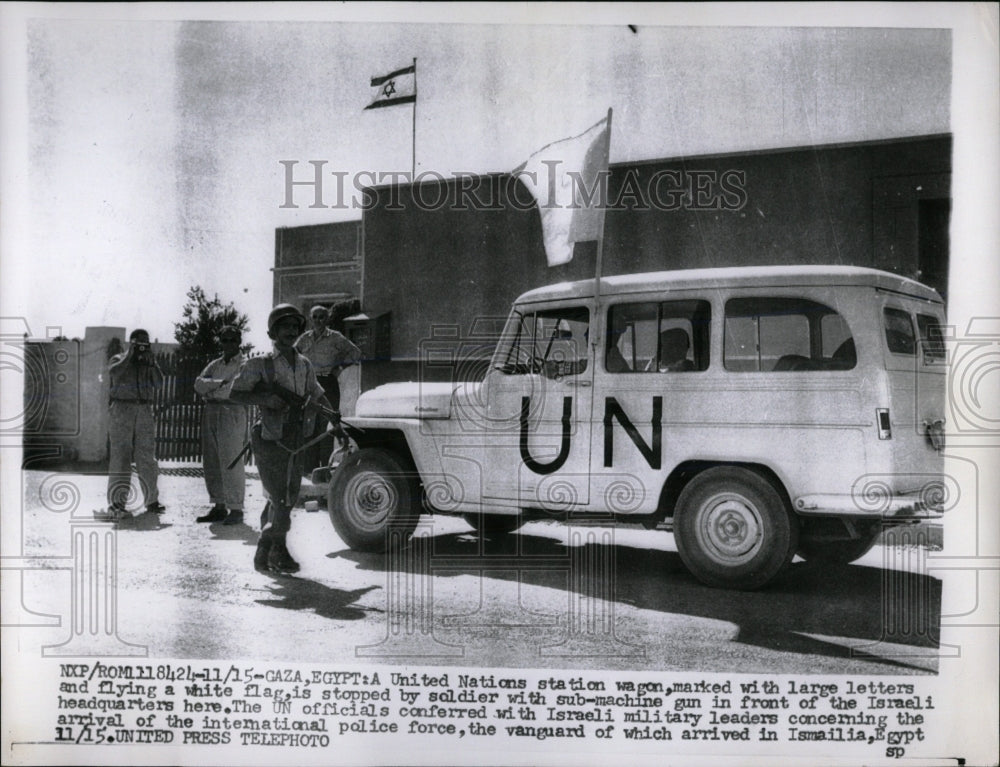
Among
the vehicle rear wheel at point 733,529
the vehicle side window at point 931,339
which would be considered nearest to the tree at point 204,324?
the vehicle rear wheel at point 733,529

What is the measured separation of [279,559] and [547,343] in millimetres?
1602

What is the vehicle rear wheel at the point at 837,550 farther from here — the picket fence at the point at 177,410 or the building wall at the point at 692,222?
the picket fence at the point at 177,410

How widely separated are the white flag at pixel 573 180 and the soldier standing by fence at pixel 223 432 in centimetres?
156

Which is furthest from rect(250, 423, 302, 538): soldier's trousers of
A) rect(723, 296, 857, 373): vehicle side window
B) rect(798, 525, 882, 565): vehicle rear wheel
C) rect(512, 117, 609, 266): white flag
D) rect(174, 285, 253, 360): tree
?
rect(798, 525, 882, 565): vehicle rear wheel

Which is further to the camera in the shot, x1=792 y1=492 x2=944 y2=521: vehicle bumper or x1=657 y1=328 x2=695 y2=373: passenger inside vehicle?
x1=657 y1=328 x2=695 y2=373: passenger inside vehicle

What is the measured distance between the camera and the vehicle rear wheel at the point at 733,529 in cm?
312

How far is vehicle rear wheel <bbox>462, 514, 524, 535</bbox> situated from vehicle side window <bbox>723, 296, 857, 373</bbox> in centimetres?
121

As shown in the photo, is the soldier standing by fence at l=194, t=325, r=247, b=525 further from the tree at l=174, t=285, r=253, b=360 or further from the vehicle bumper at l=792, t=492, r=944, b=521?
the vehicle bumper at l=792, t=492, r=944, b=521

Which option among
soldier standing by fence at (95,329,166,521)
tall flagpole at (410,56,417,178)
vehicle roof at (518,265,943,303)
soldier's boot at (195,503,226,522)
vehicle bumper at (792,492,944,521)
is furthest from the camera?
soldier's boot at (195,503,226,522)

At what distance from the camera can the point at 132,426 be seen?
3457 mm

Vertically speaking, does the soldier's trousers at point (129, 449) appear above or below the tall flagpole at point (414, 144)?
below

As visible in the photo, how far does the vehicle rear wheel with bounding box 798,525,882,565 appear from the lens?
338 centimetres

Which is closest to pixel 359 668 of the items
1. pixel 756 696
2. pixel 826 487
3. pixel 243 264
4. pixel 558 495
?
pixel 558 495

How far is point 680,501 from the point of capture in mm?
3258
